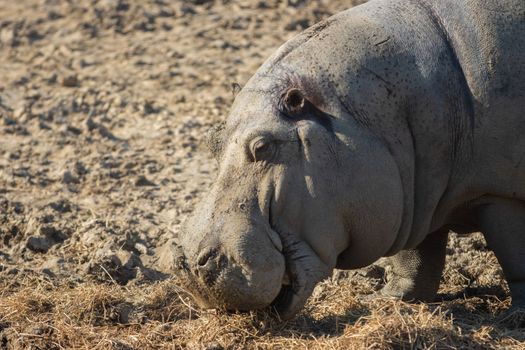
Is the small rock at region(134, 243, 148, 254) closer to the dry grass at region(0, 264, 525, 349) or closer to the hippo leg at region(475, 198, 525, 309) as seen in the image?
the dry grass at region(0, 264, 525, 349)

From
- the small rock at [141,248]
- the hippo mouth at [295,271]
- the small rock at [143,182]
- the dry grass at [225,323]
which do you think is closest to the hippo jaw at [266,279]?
the hippo mouth at [295,271]

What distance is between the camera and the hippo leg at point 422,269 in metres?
6.29

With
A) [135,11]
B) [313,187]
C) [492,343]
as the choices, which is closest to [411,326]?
[492,343]

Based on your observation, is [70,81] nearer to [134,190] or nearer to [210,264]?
[134,190]

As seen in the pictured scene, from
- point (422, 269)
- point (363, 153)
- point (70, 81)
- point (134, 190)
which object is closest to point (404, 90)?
point (363, 153)

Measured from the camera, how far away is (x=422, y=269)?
20.6 ft

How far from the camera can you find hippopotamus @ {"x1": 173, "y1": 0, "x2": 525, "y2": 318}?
506cm

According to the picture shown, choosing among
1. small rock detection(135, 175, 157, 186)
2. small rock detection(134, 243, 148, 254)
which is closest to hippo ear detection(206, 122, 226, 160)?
small rock detection(134, 243, 148, 254)

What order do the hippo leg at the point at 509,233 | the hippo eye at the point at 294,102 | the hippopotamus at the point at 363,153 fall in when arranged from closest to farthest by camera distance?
the hippopotamus at the point at 363,153, the hippo eye at the point at 294,102, the hippo leg at the point at 509,233

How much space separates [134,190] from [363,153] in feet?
11.0

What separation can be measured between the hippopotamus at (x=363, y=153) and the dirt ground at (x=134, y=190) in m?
0.34

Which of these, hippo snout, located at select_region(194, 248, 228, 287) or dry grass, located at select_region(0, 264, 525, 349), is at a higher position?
hippo snout, located at select_region(194, 248, 228, 287)

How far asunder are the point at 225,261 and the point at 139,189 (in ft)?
11.4

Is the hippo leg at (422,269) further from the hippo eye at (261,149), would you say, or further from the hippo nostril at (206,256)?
the hippo nostril at (206,256)
